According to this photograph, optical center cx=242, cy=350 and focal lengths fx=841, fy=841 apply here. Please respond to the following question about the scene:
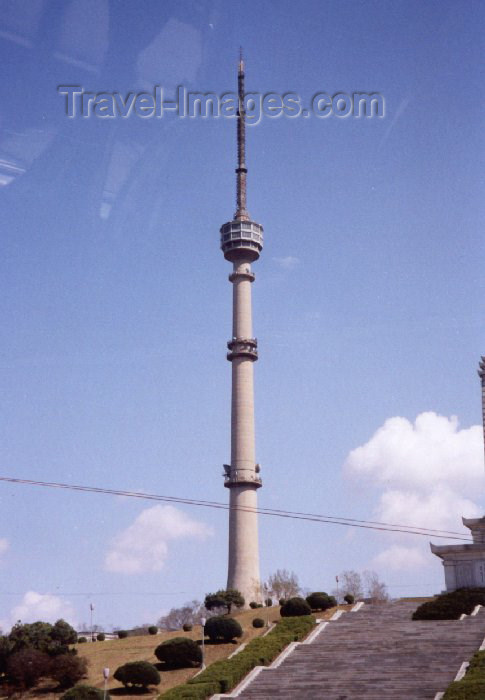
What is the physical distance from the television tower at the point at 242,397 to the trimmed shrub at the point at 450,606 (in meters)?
30.1

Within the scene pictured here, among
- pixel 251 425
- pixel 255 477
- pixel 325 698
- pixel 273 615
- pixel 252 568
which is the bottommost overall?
pixel 325 698

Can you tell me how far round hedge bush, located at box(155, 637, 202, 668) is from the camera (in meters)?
50.8

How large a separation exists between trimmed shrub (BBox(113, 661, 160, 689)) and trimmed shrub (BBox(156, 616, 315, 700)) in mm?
3336

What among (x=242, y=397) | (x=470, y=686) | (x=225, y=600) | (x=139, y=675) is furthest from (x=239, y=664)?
(x=242, y=397)

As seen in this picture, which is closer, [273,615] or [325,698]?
[325,698]

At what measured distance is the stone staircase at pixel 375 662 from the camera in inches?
1519

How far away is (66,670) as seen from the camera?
1959 inches

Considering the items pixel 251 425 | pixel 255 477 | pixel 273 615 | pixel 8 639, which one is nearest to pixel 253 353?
pixel 251 425

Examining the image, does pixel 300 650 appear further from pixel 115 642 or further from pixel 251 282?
pixel 251 282

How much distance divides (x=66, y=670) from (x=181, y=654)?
6.83 meters

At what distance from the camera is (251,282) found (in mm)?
102375

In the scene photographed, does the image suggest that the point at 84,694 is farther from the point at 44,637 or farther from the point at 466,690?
the point at 466,690

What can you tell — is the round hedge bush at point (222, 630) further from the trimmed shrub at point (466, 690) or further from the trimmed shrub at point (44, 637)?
the trimmed shrub at point (466, 690)

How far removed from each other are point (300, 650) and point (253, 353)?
5213 cm
